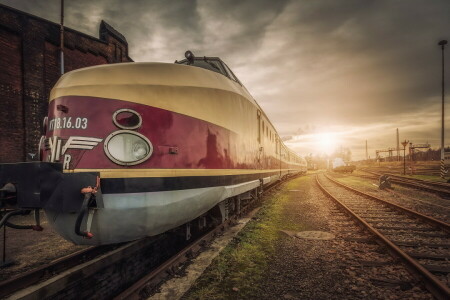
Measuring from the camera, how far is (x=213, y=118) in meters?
3.92

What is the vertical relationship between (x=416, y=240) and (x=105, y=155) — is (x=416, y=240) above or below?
below

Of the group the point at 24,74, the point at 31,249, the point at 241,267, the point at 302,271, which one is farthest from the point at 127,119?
the point at 24,74

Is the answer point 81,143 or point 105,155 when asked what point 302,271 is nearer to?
point 105,155

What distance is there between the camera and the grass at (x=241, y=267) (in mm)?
3045

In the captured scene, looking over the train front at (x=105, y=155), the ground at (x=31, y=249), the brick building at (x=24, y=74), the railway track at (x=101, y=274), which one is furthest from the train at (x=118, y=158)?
the brick building at (x=24, y=74)

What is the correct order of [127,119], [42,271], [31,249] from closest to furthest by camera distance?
[127,119]
[42,271]
[31,249]

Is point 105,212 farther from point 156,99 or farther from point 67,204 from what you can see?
point 156,99

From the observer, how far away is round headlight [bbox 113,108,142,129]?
9.20ft

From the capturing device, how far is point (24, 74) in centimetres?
983

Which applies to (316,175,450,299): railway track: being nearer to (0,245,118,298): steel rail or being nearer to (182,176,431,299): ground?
(182,176,431,299): ground

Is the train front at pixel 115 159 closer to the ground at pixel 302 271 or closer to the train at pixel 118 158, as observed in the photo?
the train at pixel 118 158

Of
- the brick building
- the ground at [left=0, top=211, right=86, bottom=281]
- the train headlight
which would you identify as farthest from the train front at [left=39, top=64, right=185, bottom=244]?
the brick building

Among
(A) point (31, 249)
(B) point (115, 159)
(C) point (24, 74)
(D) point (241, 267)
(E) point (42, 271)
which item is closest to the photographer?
(B) point (115, 159)

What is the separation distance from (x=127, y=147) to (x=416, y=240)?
559cm
